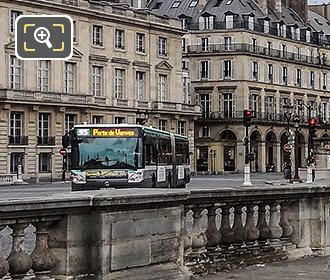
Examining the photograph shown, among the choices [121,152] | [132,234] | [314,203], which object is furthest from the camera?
[121,152]

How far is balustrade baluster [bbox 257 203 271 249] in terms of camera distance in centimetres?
1162

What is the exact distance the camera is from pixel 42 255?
848 centimetres

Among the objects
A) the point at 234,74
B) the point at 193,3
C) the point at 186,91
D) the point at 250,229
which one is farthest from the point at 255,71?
the point at 250,229

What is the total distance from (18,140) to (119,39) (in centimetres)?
1656

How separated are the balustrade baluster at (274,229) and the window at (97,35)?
6979 centimetres

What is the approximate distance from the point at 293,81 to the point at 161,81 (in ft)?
107

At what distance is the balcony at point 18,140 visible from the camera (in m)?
71.7

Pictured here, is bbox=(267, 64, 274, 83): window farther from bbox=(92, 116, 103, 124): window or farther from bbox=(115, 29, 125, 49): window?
bbox=(92, 116, 103, 124): window

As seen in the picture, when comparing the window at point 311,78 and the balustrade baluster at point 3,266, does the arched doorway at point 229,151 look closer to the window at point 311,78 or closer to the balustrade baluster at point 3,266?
the window at point 311,78

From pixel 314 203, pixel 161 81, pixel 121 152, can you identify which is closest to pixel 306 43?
pixel 161 81

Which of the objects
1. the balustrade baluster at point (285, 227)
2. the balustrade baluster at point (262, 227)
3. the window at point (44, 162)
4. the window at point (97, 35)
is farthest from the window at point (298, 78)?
the balustrade baluster at point (262, 227)

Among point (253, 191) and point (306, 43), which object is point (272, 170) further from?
point (253, 191)

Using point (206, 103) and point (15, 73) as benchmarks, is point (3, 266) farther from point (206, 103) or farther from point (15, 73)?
point (206, 103)

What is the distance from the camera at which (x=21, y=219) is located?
812cm
